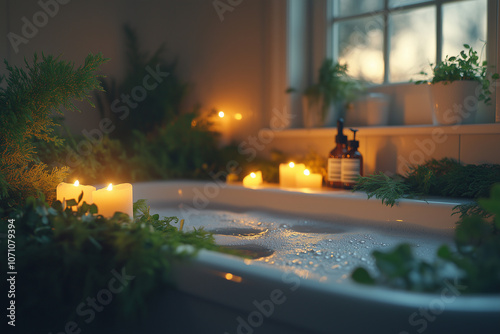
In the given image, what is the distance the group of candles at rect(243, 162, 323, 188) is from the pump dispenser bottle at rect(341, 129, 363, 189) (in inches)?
6.0

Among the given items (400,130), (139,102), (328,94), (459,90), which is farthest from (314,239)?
(139,102)

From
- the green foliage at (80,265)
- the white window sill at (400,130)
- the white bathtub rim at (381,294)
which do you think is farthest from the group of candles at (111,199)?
the white window sill at (400,130)

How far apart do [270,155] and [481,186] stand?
118 cm

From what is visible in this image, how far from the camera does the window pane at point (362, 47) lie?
2.09 meters

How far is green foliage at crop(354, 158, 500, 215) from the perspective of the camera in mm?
1351

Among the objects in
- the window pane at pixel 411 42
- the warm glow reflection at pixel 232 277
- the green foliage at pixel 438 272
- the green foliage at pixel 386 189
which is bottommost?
the warm glow reflection at pixel 232 277

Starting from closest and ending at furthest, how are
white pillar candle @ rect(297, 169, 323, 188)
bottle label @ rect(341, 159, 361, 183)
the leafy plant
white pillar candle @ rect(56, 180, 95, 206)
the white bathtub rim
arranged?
the white bathtub rim
white pillar candle @ rect(56, 180, 95, 206)
bottle label @ rect(341, 159, 361, 183)
white pillar candle @ rect(297, 169, 323, 188)
the leafy plant

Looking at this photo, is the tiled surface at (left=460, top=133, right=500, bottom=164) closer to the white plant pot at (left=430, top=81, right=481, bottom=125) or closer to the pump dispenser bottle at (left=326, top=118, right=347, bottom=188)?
the white plant pot at (left=430, top=81, right=481, bottom=125)

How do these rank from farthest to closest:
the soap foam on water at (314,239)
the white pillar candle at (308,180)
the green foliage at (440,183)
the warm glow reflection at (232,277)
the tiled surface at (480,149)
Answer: the white pillar candle at (308,180) < the tiled surface at (480,149) < the green foliage at (440,183) < the soap foam on water at (314,239) < the warm glow reflection at (232,277)

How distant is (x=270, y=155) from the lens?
7.54 feet

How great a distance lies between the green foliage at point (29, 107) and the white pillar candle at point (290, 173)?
991 mm

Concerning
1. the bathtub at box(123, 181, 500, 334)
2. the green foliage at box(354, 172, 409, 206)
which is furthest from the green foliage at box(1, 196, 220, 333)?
the green foliage at box(354, 172, 409, 206)

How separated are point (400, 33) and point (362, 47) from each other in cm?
21

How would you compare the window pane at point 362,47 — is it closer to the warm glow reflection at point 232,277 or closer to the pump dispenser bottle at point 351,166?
the pump dispenser bottle at point 351,166
